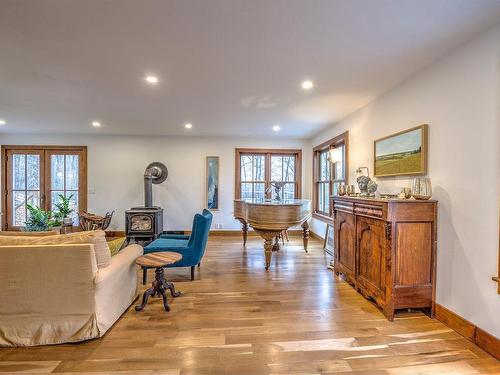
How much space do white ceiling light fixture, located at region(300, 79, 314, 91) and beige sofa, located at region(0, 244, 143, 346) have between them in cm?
267

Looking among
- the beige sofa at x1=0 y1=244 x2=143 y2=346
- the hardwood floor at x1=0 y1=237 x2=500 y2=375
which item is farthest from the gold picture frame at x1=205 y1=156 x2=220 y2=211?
the beige sofa at x1=0 y1=244 x2=143 y2=346

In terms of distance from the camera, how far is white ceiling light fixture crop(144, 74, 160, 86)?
8.85 ft

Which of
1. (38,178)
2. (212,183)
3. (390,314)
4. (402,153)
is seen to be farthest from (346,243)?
(38,178)

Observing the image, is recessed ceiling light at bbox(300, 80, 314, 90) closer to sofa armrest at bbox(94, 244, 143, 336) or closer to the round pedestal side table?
the round pedestal side table

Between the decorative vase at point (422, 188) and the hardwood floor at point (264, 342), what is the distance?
1.16 meters

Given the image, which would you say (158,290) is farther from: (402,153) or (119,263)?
(402,153)

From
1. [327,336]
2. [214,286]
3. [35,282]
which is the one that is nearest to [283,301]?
[327,336]

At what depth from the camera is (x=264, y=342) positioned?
2.00 m

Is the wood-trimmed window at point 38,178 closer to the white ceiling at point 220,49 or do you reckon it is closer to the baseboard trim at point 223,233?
the baseboard trim at point 223,233

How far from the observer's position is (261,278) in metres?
3.37

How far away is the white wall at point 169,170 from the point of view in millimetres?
5883

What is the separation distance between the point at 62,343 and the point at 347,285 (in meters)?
2.95

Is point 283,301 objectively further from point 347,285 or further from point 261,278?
point 347,285

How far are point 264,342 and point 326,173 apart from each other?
13.3ft
